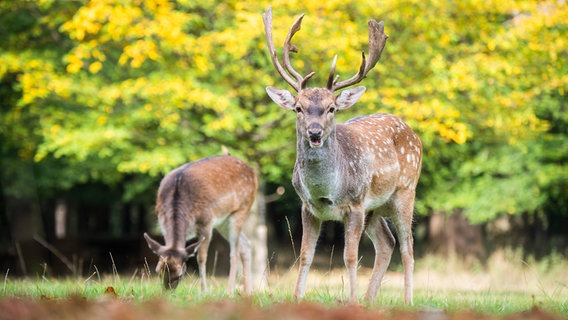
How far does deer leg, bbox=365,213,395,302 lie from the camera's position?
271 inches

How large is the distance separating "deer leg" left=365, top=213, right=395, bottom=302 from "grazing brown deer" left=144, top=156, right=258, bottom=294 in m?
1.54

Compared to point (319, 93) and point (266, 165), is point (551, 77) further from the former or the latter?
point (319, 93)

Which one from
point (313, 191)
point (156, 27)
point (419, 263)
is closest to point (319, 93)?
point (313, 191)

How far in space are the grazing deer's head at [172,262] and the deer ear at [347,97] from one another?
2.29 meters

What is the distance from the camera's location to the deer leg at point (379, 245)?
6875 mm

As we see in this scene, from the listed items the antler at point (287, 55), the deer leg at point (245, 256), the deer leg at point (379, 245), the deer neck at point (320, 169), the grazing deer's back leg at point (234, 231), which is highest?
the antler at point (287, 55)

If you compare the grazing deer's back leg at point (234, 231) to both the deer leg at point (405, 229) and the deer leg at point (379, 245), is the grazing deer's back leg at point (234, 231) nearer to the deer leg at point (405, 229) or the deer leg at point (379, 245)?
the deer leg at point (379, 245)

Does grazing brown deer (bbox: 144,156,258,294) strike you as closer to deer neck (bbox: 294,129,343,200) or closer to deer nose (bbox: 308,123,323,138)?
deer neck (bbox: 294,129,343,200)

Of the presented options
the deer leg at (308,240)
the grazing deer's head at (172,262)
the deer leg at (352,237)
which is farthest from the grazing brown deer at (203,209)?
the deer leg at (352,237)

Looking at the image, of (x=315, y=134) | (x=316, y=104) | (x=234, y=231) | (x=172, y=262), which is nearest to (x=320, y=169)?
(x=315, y=134)

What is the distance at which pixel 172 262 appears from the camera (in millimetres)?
7863

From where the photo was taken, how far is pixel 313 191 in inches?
244

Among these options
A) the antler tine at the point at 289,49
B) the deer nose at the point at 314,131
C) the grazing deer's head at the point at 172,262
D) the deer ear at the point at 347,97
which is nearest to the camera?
the deer nose at the point at 314,131

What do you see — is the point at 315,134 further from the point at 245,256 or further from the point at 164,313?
the point at 245,256
